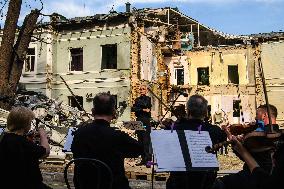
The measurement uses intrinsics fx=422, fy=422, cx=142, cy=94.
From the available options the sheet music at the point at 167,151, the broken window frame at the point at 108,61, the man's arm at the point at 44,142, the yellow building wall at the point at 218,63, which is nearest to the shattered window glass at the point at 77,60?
the broken window frame at the point at 108,61

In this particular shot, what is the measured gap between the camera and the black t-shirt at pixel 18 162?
3850 millimetres

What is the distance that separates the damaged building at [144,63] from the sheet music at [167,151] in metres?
16.4

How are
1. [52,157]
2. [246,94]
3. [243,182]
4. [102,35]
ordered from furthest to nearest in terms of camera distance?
[246,94]
[102,35]
[52,157]
[243,182]

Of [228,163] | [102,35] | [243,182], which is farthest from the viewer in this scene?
[102,35]

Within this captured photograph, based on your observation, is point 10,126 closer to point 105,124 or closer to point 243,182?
point 105,124

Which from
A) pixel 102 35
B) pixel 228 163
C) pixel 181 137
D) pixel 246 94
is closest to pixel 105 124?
pixel 181 137

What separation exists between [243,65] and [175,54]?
5.38 metres

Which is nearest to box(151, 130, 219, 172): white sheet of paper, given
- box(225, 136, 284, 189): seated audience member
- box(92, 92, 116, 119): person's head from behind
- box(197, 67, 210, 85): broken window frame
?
box(92, 92, 116, 119): person's head from behind

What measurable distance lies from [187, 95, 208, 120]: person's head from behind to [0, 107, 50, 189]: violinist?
1.53 m

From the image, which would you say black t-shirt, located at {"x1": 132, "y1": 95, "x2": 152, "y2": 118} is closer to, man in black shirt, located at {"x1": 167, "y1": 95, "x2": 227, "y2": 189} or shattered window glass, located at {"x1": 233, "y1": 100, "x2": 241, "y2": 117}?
man in black shirt, located at {"x1": 167, "y1": 95, "x2": 227, "y2": 189}

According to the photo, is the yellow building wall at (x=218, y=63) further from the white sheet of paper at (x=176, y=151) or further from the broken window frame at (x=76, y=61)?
the white sheet of paper at (x=176, y=151)

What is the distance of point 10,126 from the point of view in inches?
160

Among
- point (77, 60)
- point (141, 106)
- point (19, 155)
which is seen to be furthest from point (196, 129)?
point (77, 60)

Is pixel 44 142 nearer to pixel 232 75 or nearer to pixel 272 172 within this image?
pixel 272 172
